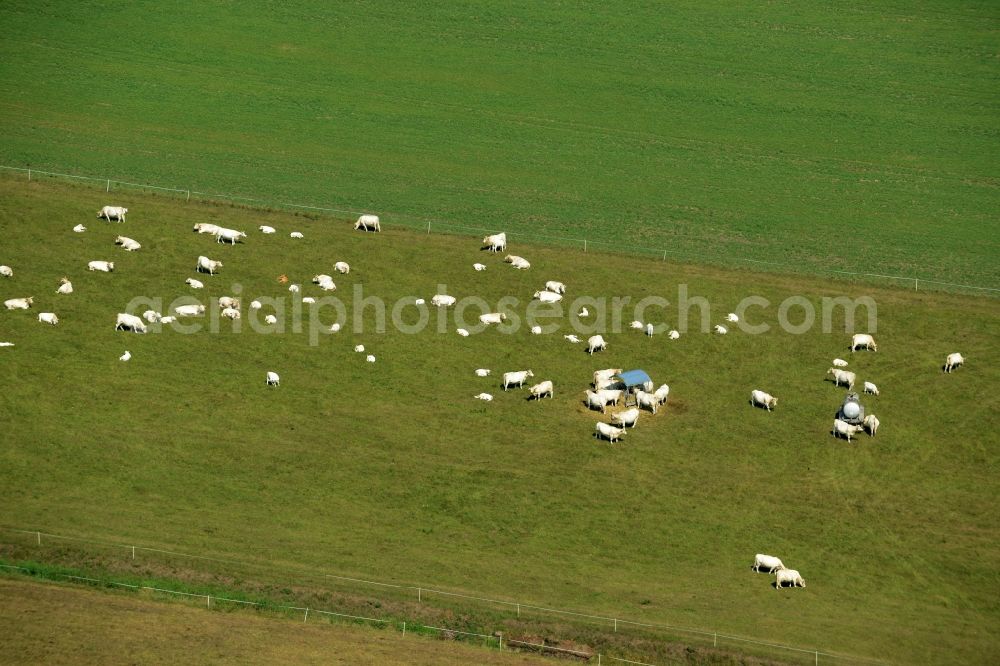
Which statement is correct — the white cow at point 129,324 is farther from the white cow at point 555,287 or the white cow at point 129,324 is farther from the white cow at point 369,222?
the white cow at point 555,287

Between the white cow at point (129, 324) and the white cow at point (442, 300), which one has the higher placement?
the white cow at point (442, 300)

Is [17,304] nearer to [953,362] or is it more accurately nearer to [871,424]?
[871,424]

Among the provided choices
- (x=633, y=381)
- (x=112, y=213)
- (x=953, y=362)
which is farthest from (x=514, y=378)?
(x=112, y=213)

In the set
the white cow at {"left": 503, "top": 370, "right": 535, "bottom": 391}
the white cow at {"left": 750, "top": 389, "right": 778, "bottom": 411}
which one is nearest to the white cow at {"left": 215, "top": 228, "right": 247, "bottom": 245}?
the white cow at {"left": 503, "top": 370, "right": 535, "bottom": 391}

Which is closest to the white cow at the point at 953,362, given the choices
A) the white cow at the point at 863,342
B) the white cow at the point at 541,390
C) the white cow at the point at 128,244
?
the white cow at the point at 863,342

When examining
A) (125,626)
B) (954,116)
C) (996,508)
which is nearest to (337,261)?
(125,626)

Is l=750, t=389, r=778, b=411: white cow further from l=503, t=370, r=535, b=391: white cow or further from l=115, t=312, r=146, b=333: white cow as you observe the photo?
l=115, t=312, r=146, b=333: white cow

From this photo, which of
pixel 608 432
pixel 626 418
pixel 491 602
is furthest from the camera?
pixel 626 418
